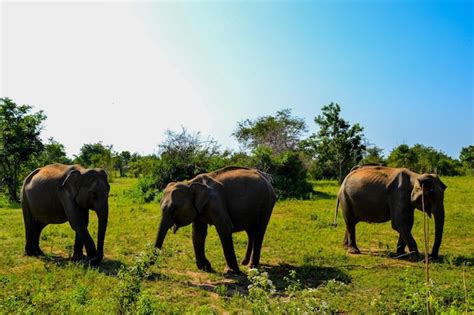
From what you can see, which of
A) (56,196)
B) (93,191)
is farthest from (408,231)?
(56,196)

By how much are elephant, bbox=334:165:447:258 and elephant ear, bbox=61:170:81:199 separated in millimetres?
7638

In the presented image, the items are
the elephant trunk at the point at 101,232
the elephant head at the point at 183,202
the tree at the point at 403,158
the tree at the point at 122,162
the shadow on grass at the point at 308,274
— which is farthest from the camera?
the tree at the point at 122,162

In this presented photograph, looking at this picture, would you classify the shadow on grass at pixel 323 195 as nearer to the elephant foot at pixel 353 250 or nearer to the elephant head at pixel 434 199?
the elephant foot at pixel 353 250

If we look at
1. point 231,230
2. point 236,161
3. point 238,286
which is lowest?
point 238,286

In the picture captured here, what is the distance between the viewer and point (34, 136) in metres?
29.3

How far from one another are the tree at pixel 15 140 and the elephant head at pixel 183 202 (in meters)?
21.1

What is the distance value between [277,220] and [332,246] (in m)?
5.13

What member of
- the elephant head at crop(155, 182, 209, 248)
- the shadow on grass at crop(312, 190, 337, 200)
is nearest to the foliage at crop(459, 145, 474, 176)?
the shadow on grass at crop(312, 190, 337, 200)

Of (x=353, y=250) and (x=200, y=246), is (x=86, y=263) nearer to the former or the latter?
(x=200, y=246)

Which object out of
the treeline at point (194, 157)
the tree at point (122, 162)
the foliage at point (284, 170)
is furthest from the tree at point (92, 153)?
the foliage at point (284, 170)

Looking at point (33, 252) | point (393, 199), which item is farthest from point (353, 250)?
point (33, 252)

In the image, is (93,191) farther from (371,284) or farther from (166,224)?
(371,284)

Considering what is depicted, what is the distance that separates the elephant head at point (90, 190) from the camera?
11.1m

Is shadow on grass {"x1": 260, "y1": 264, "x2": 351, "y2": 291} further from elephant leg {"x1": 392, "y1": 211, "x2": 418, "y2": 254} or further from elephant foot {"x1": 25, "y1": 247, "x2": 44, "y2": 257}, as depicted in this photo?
elephant foot {"x1": 25, "y1": 247, "x2": 44, "y2": 257}
